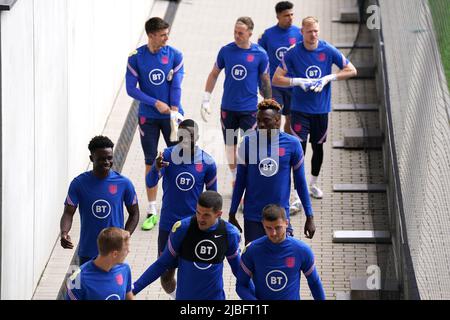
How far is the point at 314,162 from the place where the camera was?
1459cm

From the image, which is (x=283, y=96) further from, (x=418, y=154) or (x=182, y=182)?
(x=182, y=182)

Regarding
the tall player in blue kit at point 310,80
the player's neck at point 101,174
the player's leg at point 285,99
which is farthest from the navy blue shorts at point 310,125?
the player's neck at point 101,174

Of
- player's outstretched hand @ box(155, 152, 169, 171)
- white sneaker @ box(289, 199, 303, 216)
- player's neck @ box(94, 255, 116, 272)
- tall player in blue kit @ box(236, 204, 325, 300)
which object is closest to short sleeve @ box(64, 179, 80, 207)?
player's outstretched hand @ box(155, 152, 169, 171)

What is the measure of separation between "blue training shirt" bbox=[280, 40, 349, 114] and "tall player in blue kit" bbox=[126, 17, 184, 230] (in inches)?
48.9

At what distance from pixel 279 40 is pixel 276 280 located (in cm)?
587

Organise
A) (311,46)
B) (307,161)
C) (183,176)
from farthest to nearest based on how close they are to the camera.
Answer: (307,161), (311,46), (183,176)

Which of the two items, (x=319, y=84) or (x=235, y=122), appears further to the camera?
(x=235, y=122)

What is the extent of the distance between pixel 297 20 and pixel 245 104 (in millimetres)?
7020

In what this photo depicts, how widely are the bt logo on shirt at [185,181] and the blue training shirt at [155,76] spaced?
2391 millimetres

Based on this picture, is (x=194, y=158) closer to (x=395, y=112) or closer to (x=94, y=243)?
(x=94, y=243)

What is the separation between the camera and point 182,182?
11914mm

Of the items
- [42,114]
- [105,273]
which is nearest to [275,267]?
[105,273]

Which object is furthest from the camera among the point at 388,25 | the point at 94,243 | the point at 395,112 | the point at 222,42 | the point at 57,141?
the point at 222,42
